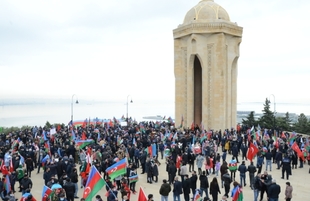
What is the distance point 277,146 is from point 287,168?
3.90 meters

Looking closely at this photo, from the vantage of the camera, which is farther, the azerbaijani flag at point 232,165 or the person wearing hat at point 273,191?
the azerbaijani flag at point 232,165

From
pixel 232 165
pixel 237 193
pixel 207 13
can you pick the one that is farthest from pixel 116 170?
pixel 207 13

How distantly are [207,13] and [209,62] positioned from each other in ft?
17.1

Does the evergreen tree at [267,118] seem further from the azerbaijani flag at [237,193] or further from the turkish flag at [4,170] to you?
the turkish flag at [4,170]

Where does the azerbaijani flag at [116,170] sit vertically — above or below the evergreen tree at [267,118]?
below

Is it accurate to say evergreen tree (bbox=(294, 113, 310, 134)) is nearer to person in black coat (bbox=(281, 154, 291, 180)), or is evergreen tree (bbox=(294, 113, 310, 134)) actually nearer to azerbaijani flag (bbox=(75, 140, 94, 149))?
person in black coat (bbox=(281, 154, 291, 180))

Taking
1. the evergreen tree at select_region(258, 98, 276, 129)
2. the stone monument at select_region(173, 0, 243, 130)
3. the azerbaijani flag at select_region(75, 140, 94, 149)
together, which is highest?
the stone monument at select_region(173, 0, 243, 130)

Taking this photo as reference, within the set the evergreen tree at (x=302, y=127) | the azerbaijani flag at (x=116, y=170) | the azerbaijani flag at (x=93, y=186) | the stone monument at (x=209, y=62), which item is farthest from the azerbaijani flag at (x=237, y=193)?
the evergreen tree at (x=302, y=127)

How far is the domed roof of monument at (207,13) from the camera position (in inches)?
1278

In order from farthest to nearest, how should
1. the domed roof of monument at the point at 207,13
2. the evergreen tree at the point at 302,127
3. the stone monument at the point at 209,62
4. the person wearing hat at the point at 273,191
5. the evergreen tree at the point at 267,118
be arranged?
the evergreen tree at the point at 267,118 → the evergreen tree at the point at 302,127 → the domed roof of monument at the point at 207,13 → the stone monument at the point at 209,62 → the person wearing hat at the point at 273,191

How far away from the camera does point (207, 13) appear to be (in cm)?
3253

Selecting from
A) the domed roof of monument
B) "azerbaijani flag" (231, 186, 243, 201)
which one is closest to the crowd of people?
"azerbaijani flag" (231, 186, 243, 201)

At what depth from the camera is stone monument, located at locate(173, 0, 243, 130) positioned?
3125cm

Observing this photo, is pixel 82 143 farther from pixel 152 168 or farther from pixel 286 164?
pixel 286 164
